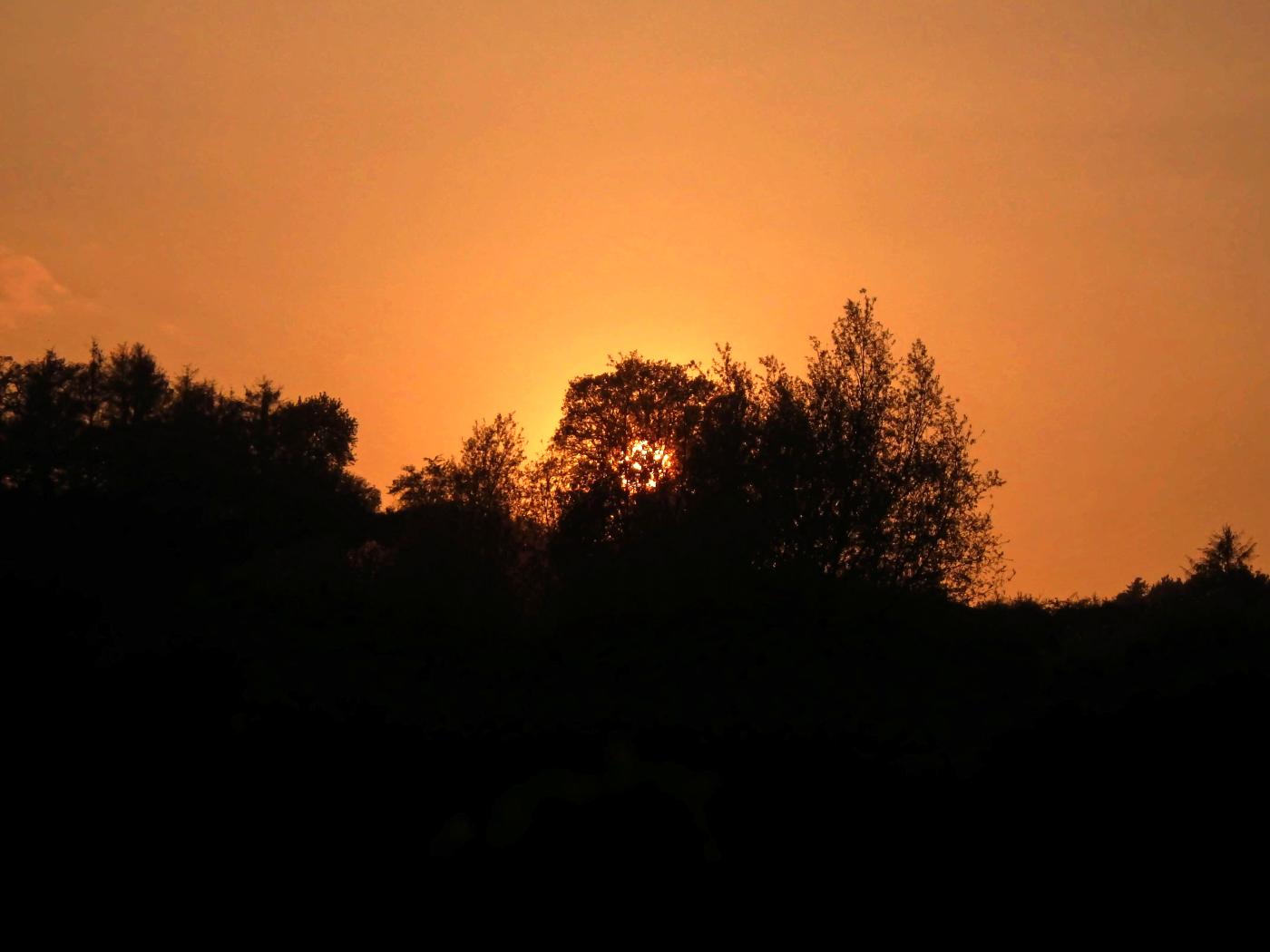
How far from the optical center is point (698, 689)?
3238cm

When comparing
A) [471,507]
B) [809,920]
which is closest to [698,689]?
[809,920]

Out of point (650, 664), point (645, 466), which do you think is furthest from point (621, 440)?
point (650, 664)

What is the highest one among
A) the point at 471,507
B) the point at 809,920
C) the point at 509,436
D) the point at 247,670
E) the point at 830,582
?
the point at 509,436

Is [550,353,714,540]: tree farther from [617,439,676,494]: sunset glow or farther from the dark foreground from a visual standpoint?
the dark foreground

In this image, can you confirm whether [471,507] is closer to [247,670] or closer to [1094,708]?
[247,670]

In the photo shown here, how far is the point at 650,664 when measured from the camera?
33.0 metres

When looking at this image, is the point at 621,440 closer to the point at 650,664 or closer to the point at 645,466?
the point at 645,466

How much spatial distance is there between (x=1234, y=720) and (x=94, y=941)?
2420cm

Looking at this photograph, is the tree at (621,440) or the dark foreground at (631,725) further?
the tree at (621,440)

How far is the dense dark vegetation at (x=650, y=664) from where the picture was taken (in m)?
27.4

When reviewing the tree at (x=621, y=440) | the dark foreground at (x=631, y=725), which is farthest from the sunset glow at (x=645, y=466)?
the dark foreground at (x=631, y=725)

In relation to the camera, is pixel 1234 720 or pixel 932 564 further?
pixel 932 564

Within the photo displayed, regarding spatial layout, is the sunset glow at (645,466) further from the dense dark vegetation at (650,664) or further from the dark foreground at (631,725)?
the dark foreground at (631,725)

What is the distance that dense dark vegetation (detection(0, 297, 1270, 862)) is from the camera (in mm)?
27438
